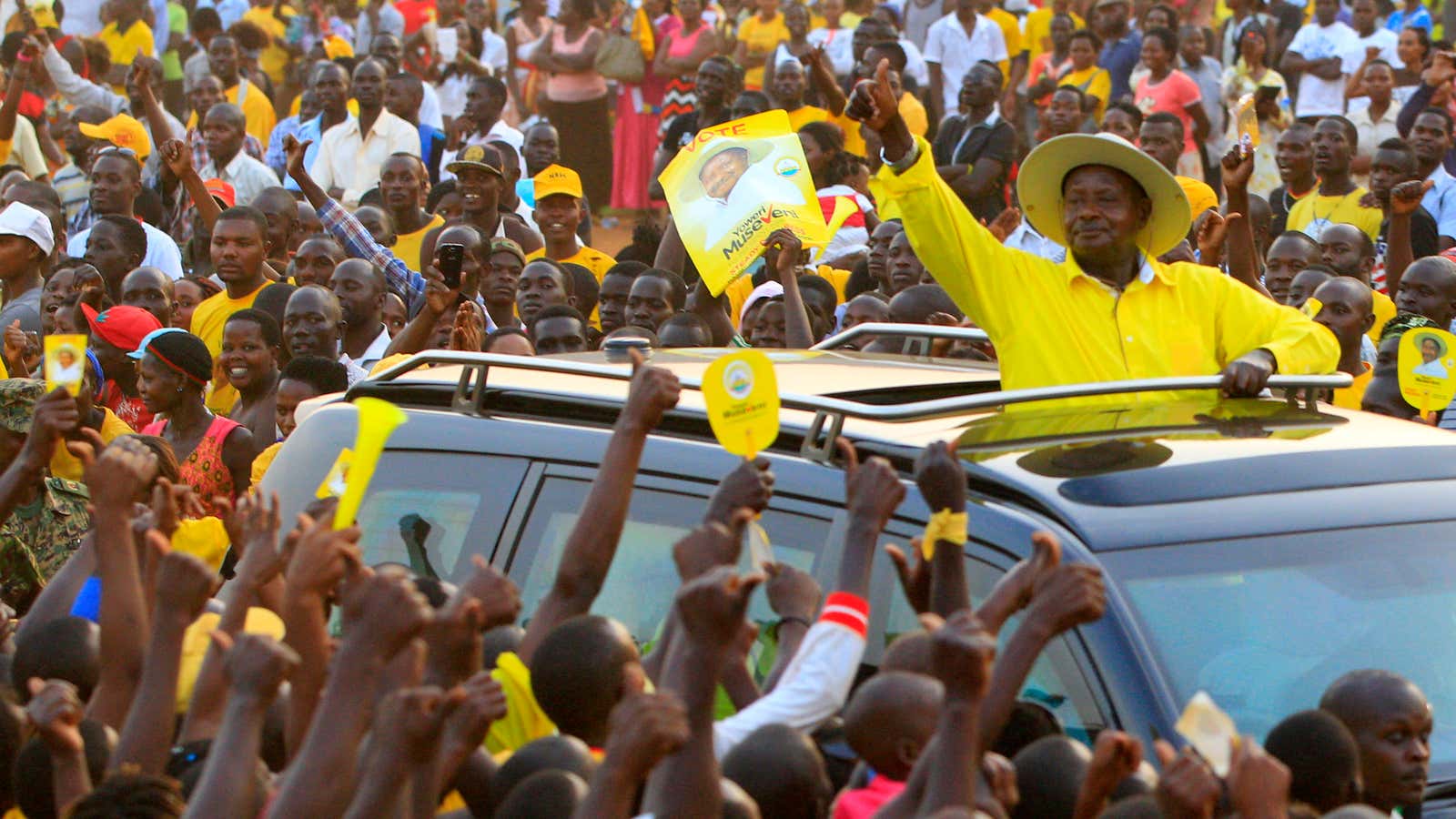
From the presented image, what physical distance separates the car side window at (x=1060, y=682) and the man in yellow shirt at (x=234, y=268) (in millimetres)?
6348

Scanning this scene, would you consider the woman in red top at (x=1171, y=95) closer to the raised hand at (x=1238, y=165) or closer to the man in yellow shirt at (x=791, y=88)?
the man in yellow shirt at (x=791, y=88)

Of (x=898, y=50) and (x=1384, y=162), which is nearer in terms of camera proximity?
(x=1384, y=162)

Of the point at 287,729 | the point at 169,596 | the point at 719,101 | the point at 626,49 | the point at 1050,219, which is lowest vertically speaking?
the point at 287,729

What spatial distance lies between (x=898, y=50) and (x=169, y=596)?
12639 millimetres

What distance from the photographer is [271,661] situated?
317 cm

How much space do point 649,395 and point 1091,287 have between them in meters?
1.67

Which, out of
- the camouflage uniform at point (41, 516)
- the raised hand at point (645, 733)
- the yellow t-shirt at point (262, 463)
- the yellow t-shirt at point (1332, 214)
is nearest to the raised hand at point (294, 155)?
the yellow t-shirt at point (262, 463)

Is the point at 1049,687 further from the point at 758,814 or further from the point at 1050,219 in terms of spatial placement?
the point at 1050,219

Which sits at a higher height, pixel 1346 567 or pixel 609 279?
pixel 609 279

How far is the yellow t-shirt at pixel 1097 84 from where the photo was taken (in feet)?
54.1

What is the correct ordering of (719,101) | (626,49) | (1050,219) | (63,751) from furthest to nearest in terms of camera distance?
(626,49) < (719,101) < (1050,219) < (63,751)

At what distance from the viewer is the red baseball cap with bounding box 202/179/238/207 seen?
41.6ft

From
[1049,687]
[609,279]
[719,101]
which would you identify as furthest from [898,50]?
[1049,687]

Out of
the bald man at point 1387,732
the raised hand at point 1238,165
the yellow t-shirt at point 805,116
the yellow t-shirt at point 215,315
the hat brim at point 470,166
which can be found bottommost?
the bald man at point 1387,732
